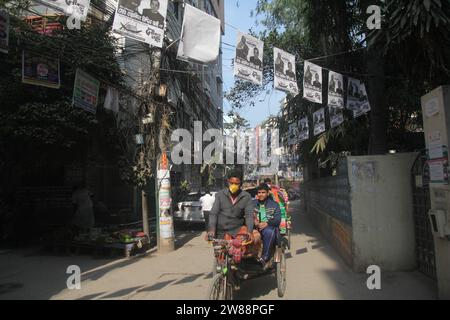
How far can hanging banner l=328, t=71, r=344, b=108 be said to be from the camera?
1159 cm

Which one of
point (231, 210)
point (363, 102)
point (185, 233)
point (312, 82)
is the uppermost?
point (312, 82)

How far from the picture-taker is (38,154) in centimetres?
1162

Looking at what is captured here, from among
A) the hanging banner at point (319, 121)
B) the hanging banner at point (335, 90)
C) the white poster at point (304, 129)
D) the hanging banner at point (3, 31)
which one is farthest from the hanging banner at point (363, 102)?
the hanging banner at point (3, 31)

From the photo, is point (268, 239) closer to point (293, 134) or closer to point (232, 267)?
point (232, 267)

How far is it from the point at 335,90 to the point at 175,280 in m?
6.53

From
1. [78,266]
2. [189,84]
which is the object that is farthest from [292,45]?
[78,266]

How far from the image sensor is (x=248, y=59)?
9.52 meters

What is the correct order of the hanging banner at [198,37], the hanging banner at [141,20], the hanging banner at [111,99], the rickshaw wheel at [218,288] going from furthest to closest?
the hanging banner at [111,99] < the hanging banner at [198,37] < the hanging banner at [141,20] < the rickshaw wheel at [218,288]

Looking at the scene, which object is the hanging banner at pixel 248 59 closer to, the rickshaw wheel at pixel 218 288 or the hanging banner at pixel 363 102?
the hanging banner at pixel 363 102

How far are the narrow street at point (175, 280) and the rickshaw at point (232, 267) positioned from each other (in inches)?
21.5

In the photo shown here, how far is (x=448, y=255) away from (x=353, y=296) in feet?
4.82

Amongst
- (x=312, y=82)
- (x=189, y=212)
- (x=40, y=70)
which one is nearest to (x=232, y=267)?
(x=40, y=70)

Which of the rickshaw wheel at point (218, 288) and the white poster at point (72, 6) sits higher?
the white poster at point (72, 6)

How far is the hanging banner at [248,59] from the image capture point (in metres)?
9.32
